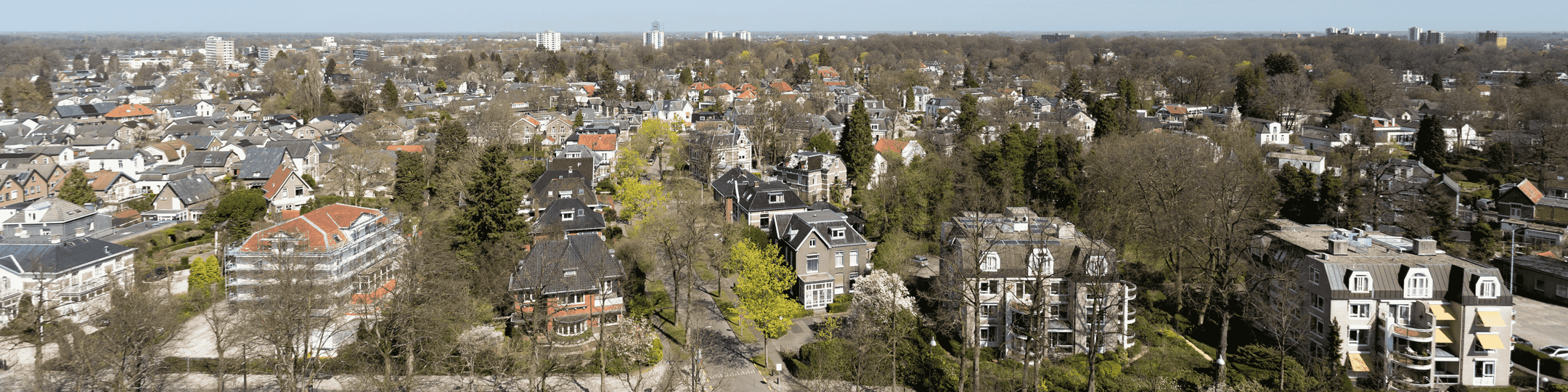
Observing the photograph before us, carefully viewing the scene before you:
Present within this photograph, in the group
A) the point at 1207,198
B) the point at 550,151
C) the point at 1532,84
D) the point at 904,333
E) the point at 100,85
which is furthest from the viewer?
the point at 100,85

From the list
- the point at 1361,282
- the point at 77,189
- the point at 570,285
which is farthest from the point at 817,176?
the point at 77,189

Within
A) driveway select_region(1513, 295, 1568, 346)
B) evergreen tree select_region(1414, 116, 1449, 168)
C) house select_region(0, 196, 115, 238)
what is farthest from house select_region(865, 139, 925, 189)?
house select_region(0, 196, 115, 238)

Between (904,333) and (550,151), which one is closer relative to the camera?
(904,333)

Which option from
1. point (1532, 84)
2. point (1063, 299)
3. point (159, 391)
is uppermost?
point (1532, 84)

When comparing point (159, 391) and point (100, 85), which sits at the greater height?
point (100, 85)

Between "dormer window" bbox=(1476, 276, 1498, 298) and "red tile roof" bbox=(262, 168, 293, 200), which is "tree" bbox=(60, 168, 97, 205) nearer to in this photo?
"red tile roof" bbox=(262, 168, 293, 200)

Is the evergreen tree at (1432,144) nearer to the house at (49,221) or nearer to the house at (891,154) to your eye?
the house at (891,154)

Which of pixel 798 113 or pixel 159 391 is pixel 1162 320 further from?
pixel 798 113

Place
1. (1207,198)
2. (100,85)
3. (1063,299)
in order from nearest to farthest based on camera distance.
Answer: (1063,299) < (1207,198) < (100,85)

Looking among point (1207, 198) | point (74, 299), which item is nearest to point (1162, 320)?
point (1207, 198)
